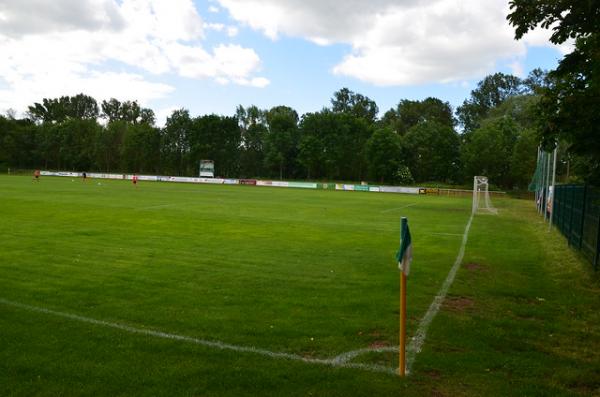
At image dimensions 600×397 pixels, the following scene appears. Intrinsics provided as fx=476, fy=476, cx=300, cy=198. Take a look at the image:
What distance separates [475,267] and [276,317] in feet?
23.0

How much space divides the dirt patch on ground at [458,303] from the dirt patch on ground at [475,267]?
3200 mm

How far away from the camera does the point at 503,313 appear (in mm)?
8039

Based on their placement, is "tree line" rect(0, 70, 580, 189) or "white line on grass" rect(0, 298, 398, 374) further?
"tree line" rect(0, 70, 580, 189)

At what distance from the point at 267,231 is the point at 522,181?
65.4 m

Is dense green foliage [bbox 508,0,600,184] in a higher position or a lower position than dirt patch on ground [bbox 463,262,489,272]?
higher

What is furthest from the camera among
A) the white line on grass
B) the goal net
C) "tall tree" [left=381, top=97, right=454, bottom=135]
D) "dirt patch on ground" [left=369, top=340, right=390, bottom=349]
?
"tall tree" [left=381, top=97, right=454, bottom=135]

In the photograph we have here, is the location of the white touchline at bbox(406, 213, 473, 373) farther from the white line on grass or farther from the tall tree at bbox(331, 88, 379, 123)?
the tall tree at bbox(331, 88, 379, 123)

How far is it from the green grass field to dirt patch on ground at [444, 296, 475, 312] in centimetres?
6

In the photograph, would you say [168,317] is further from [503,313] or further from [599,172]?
[599,172]

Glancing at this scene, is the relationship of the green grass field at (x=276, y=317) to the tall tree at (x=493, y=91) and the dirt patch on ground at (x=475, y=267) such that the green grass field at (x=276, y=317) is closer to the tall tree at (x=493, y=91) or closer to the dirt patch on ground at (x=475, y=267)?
the dirt patch on ground at (x=475, y=267)

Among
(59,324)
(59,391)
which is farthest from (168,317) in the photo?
(59,391)

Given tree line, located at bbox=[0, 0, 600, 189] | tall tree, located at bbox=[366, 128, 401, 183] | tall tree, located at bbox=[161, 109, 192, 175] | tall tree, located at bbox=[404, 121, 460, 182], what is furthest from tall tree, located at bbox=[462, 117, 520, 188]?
tall tree, located at bbox=[161, 109, 192, 175]

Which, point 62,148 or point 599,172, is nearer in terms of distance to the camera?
point 599,172

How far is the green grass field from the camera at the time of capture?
201 inches
